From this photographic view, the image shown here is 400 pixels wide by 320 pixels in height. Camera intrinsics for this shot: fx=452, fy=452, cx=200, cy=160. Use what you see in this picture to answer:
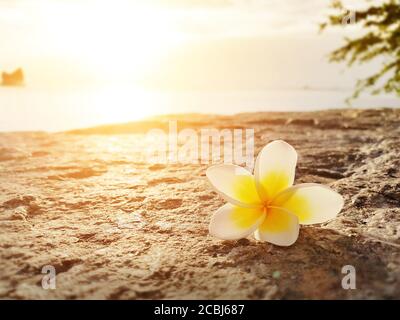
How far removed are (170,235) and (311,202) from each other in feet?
1.43

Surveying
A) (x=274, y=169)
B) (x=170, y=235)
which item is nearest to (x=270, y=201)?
(x=274, y=169)

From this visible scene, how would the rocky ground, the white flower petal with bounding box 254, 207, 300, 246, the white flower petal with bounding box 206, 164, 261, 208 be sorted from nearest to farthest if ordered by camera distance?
the rocky ground → the white flower petal with bounding box 254, 207, 300, 246 → the white flower petal with bounding box 206, 164, 261, 208

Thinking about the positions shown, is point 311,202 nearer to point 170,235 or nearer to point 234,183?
point 234,183

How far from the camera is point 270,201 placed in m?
1.34

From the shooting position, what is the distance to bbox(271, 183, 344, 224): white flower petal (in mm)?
1308

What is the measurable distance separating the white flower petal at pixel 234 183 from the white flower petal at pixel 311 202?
0.23 ft

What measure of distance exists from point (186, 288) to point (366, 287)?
0.41 metres

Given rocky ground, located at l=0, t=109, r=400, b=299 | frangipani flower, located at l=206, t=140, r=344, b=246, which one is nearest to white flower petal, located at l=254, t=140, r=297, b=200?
frangipani flower, located at l=206, t=140, r=344, b=246

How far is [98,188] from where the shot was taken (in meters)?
1.94

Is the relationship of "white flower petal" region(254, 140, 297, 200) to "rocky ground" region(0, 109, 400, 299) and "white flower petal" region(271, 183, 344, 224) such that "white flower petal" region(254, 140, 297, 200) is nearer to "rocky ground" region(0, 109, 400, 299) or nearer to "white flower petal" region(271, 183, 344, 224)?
"white flower petal" region(271, 183, 344, 224)

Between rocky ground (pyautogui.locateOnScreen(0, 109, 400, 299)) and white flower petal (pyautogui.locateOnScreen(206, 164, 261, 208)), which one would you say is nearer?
rocky ground (pyautogui.locateOnScreen(0, 109, 400, 299))

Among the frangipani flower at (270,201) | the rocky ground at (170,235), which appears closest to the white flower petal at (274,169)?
the frangipani flower at (270,201)
